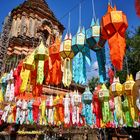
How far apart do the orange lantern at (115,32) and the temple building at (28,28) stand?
1427 cm

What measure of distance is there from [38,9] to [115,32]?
19.8 metres

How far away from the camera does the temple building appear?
63.8 ft

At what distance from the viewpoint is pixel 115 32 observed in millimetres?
3893

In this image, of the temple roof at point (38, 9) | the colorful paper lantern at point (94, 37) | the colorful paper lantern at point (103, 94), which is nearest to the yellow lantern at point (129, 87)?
the colorful paper lantern at point (103, 94)

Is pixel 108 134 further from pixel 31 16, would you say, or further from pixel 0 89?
pixel 31 16

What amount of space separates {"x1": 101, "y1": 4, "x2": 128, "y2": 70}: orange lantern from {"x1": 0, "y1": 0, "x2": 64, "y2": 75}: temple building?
46.8ft

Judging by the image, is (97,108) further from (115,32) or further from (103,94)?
(115,32)

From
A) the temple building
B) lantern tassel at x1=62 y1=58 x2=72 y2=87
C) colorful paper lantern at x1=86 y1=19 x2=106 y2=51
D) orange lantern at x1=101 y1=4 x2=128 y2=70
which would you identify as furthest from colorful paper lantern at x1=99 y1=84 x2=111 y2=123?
the temple building

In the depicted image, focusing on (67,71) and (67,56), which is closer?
(67,56)

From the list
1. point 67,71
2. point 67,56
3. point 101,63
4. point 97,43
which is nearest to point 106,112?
point 67,71

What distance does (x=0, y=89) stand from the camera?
9281mm

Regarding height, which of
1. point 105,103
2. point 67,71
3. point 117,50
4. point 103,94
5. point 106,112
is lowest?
point 106,112

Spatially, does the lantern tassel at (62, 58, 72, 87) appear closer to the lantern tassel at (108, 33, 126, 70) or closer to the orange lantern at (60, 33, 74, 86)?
the orange lantern at (60, 33, 74, 86)

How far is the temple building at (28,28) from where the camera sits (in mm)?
19433
